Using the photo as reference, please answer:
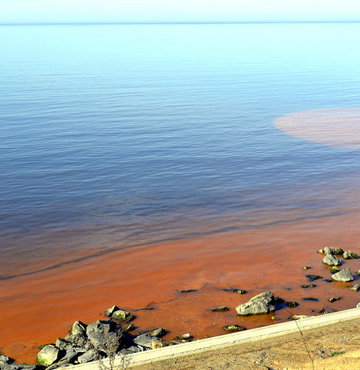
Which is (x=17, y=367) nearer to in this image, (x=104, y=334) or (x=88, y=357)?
(x=88, y=357)

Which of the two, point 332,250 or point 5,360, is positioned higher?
point 5,360

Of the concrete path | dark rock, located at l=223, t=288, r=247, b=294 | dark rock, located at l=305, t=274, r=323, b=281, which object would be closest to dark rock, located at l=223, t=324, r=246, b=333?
the concrete path

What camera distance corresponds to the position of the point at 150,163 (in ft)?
101

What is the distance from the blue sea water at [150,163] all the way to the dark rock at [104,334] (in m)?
6.21

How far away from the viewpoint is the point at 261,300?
14.9 metres

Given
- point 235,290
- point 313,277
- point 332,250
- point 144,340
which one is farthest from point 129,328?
point 332,250

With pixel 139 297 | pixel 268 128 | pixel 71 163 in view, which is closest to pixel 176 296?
pixel 139 297

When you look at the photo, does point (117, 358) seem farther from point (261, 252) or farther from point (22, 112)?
point (22, 112)

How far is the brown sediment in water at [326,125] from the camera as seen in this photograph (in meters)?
37.0

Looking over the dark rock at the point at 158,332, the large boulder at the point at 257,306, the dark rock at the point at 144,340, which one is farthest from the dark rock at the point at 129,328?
the large boulder at the point at 257,306

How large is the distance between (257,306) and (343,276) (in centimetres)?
356

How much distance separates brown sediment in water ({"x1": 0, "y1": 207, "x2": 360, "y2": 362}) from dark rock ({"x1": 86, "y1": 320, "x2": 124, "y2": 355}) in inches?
52.4

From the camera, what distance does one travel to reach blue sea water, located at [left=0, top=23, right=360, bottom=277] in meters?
22.0

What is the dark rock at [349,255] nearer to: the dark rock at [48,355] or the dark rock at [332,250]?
the dark rock at [332,250]
